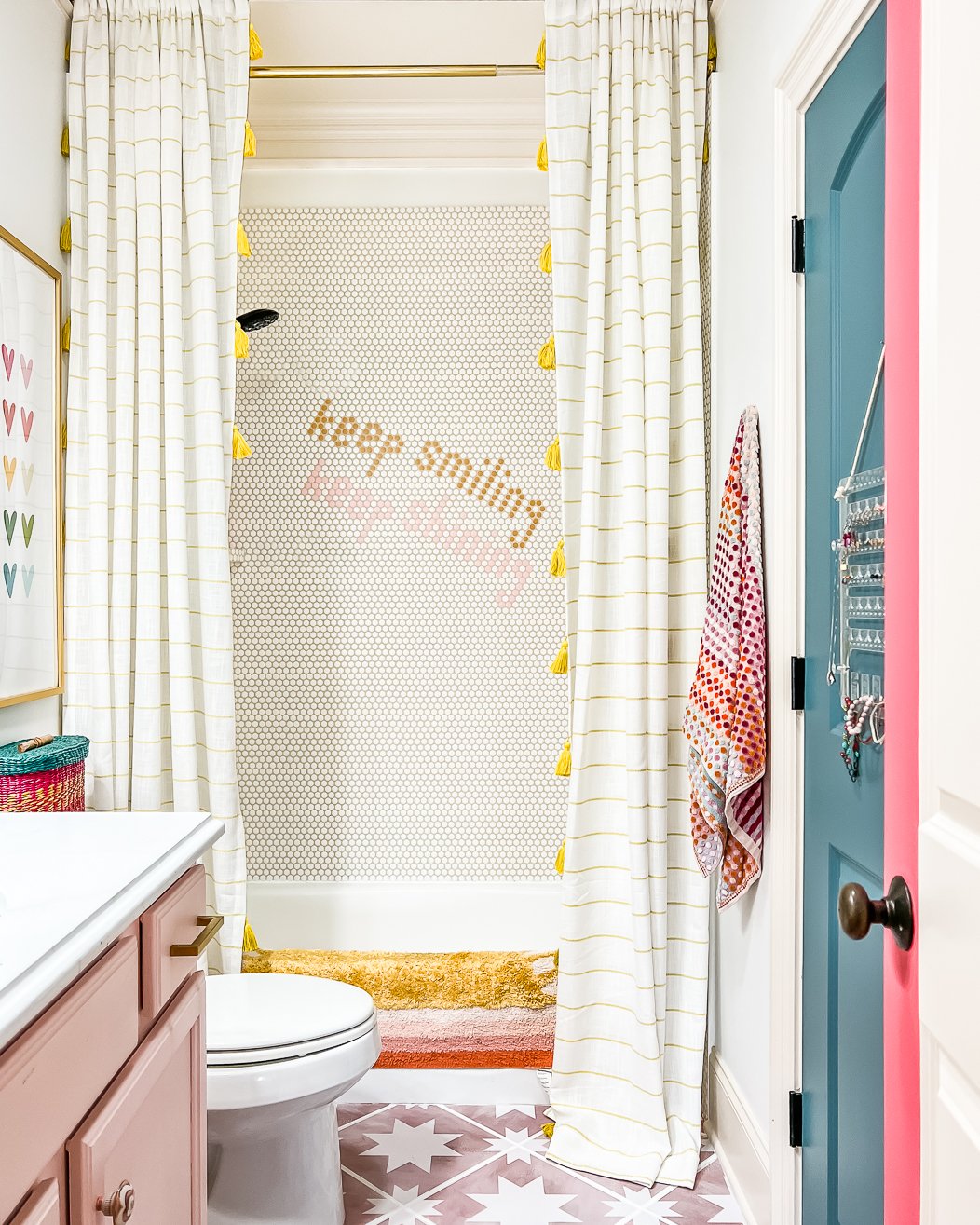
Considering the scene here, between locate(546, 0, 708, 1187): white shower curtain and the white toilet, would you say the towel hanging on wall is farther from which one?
the white toilet

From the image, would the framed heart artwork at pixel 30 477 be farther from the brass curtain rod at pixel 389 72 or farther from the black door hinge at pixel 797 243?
the black door hinge at pixel 797 243

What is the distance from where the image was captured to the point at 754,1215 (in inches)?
72.4

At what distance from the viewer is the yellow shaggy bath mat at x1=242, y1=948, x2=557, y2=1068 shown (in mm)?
2297

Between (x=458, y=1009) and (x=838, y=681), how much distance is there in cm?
133

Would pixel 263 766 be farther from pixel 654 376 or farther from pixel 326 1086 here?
pixel 654 376

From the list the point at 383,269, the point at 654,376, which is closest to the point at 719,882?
the point at 654,376

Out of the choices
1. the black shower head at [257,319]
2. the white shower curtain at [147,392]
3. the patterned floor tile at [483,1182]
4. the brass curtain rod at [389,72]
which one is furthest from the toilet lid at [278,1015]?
the brass curtain rod at [389,72]

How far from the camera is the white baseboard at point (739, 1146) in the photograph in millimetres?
1804

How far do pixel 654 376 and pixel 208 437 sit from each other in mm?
1025

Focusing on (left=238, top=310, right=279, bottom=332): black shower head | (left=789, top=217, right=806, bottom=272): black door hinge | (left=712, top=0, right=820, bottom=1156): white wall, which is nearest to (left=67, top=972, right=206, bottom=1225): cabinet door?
(left=712, top=0, right=820, bottom=1156): white wall

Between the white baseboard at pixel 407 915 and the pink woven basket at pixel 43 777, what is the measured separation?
42.5 inches

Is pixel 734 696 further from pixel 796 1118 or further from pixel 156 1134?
pixel 156 1134

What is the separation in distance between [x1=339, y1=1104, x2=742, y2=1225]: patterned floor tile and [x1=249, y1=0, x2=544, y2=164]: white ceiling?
8.70 feet

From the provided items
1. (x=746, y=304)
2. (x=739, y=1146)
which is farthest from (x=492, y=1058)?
(x=746, y=304)
